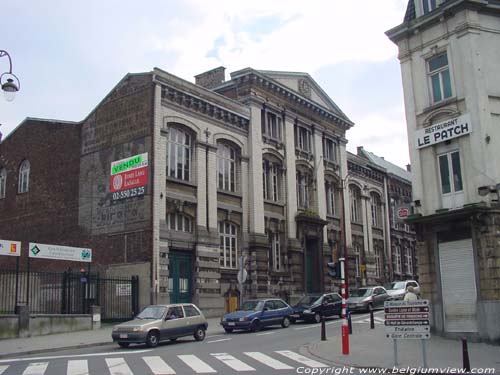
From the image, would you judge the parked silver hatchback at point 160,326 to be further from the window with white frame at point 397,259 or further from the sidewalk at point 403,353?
the window with white frame at point 397,259

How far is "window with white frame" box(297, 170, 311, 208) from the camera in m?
37.6

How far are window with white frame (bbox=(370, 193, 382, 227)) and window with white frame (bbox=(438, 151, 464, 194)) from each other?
29697 millimetres

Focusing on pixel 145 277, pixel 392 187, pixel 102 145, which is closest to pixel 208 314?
pixel 145 277

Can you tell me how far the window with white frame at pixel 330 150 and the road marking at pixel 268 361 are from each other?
27.2 meters

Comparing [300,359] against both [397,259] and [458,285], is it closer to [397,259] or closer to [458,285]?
[458,285]

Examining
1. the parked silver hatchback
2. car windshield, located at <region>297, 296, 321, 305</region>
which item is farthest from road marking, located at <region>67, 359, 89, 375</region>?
car windshield, located at <region>297, 296, 321, 305</region>

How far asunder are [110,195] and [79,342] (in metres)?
10.7

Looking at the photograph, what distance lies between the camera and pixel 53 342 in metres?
18.7

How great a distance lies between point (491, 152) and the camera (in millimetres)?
17344

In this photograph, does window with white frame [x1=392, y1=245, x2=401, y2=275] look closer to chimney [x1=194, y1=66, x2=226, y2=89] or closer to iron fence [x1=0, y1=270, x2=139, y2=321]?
chimney [x1=194, y1=66, x2=226, y2=89]

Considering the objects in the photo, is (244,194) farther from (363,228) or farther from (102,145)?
(363,228)

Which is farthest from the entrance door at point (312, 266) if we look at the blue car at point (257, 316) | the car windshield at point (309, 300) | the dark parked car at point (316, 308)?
the blue car at point (257, 316)

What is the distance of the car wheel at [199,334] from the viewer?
19.2 meters

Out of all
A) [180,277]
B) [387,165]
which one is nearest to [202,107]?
[180,277]
